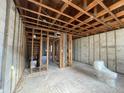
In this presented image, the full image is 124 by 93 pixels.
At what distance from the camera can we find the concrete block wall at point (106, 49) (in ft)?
14.7

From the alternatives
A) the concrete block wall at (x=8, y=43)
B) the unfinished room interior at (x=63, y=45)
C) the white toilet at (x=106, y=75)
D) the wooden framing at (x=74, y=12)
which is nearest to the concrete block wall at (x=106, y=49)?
the unfinished room interior at (x=63, y=45)

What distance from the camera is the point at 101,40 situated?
18.6 ft

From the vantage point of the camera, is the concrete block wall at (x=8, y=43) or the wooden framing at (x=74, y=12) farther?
the wooden framing at (x=74, y=12)

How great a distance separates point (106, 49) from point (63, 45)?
9.71 ft

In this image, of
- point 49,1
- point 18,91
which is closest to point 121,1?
point 49,1

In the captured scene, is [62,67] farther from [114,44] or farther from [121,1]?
[121,1]

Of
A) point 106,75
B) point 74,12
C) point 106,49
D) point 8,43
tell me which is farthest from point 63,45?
point 8,43

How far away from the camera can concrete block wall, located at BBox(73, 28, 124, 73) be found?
4.48m

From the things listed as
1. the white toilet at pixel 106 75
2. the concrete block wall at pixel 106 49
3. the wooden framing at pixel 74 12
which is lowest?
the white toilet at pixel 106 75

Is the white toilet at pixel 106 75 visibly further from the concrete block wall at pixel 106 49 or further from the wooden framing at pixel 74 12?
the wooden framing at pixel 74 12

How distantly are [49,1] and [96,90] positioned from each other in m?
3.42

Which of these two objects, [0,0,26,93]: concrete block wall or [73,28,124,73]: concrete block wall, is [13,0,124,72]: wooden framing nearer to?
[0,0,26,93]: concrete block wall

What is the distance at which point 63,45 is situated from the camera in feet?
18.7

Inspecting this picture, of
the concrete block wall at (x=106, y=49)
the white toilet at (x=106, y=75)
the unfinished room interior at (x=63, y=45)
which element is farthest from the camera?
the concrete block wall at (x=106, y=49)
